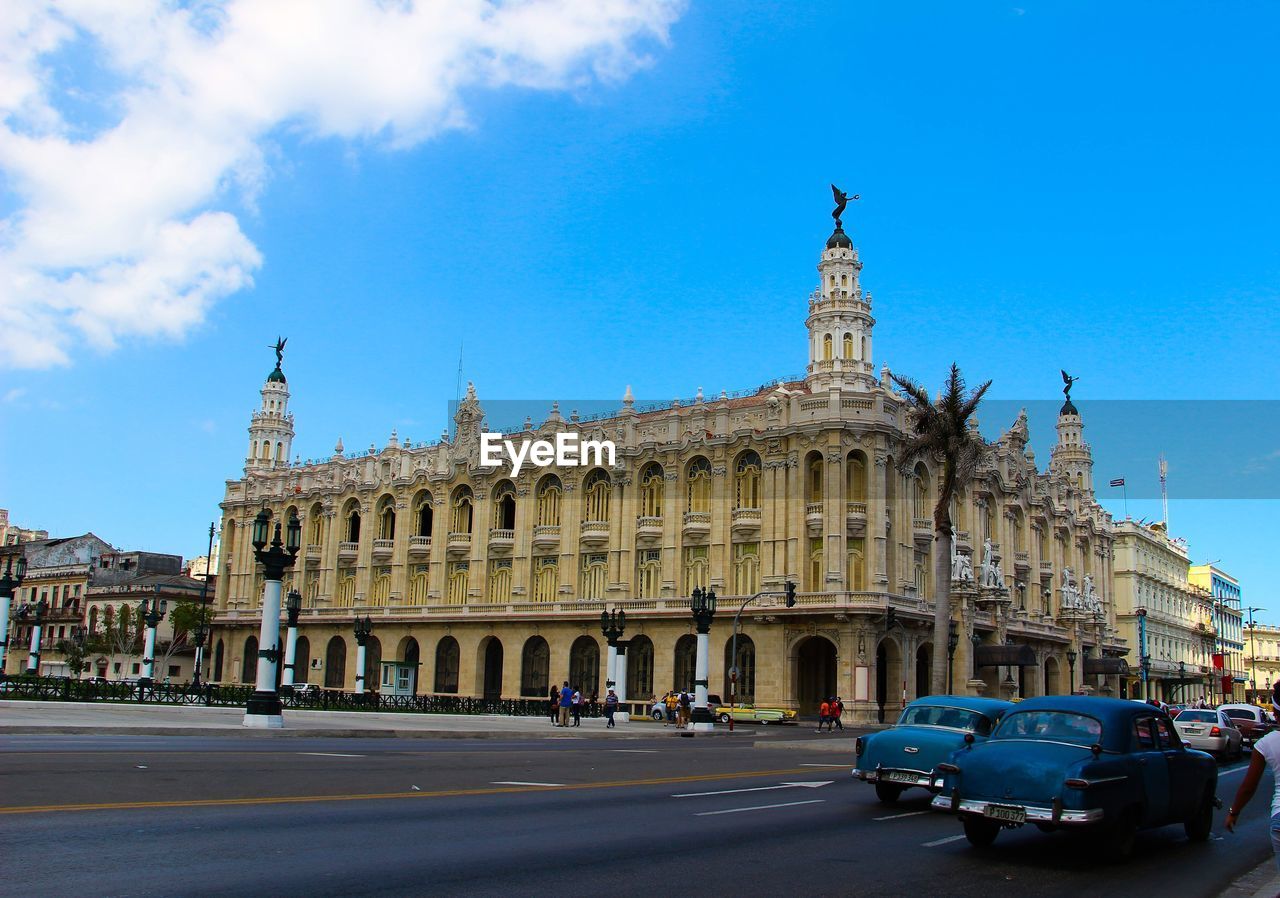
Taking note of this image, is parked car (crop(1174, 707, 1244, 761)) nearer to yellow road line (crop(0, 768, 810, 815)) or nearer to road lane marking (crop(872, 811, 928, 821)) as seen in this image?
yellow road line (crop(0, 768, 810, 815))

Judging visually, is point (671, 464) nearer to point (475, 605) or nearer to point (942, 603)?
point (475, 605)

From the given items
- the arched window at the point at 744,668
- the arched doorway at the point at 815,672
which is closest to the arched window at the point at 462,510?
the arched window at the point at 744,668

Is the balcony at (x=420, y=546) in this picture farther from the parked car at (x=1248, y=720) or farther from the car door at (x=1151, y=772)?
the car door at (x=1151, y=772)

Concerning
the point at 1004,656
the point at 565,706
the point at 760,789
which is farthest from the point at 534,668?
the point at 760,789

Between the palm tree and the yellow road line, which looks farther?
the palm tree

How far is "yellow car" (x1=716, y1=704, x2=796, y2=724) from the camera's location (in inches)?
2067

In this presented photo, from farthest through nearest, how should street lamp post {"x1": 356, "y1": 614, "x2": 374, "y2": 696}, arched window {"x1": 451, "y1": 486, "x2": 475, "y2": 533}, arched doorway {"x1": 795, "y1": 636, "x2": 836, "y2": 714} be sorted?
arched window {"x1": 451, "y1": 486, "x2": 475, "y2": 533} < street lamp post {"x1": 356, "y1": 614, "x2": 374, "y2": 696} < arched doorway {"x1": 795, "y1": 636, "x2": 836, "y2": 714}

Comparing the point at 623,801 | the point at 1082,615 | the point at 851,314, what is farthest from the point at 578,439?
the point at 623,801

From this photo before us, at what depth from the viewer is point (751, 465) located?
5994cm

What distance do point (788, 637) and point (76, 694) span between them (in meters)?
31.5

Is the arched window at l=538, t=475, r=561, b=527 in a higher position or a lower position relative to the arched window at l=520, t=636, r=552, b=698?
higher

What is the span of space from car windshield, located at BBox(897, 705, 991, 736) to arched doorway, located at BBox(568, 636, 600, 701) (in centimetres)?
4712

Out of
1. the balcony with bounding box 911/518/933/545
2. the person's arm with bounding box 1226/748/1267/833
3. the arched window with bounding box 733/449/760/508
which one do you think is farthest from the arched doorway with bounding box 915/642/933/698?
the person's arm with bounding box 1226/748/1267/833

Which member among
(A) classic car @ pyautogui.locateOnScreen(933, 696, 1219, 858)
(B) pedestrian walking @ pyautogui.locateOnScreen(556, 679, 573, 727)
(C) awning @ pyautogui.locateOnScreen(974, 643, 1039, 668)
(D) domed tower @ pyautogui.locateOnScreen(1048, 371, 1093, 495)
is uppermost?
(D) domed tower @ pyautogui.locateOnScreen(1048, 371, 1093, 495)
